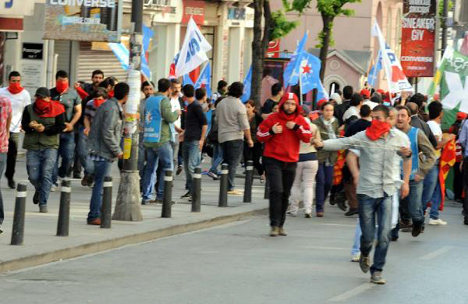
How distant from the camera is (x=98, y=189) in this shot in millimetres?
16266

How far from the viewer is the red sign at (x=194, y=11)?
41.3 meters

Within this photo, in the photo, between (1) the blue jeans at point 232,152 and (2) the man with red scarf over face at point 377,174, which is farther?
(1) the blue jeans at point 232,152

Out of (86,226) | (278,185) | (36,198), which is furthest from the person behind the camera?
(36,198)

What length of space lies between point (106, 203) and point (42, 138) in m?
2.18

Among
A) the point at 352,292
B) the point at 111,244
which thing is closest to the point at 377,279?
the point at 352,292

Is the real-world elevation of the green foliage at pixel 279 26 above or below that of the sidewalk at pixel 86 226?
above

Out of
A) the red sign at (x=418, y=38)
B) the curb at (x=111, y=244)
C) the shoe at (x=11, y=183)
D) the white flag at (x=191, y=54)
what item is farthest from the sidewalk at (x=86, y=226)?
the red sign at (x=418, y=38)

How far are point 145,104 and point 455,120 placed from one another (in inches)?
296

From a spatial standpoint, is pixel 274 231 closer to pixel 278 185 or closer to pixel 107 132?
pixel 278 185

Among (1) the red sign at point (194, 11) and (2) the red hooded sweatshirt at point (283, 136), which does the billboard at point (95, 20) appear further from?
(1) the red sign at point (194, 11)

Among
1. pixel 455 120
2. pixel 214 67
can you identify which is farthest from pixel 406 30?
pixel 455 120

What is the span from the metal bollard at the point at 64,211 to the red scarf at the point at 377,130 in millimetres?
3566

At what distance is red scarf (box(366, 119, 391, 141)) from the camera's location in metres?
13.1

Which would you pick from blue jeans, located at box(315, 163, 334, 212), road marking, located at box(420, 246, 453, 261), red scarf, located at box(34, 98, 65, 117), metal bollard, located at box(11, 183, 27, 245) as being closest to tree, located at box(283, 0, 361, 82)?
blue jeans, located at box(315, 163, 334, 212)
